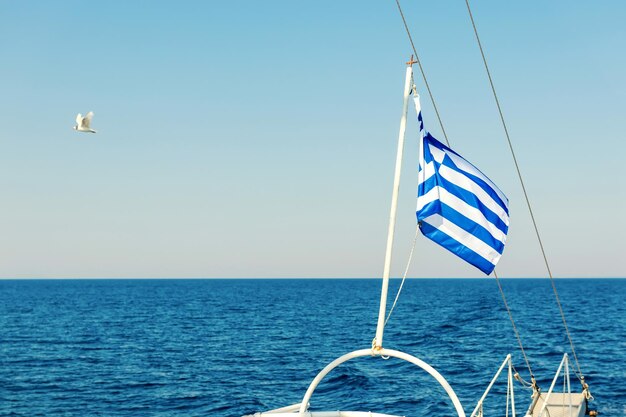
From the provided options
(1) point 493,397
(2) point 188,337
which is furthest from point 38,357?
(1) point 493,397

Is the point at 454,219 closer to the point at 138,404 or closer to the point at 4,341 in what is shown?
the point at 138,404

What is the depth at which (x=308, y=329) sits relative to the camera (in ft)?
245

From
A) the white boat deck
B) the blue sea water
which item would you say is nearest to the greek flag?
the white boat deck

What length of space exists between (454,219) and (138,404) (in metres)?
27.1

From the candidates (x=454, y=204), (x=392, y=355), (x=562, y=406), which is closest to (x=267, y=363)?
(x=562, y=406)

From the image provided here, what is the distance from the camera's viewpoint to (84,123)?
17.4 meters

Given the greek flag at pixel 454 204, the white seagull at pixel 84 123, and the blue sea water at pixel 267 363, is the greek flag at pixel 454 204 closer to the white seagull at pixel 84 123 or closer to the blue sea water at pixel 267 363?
the white seagull at pixel 84 123

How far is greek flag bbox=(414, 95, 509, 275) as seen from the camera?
12.7 metres

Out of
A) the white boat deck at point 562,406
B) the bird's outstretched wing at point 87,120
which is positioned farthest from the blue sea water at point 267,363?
the bird's outstretched wing at point 87,120

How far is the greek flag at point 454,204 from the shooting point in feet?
41.6

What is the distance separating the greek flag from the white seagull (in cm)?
876

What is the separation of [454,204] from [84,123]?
9.82m

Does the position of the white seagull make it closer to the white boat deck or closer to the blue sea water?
the white boat deck

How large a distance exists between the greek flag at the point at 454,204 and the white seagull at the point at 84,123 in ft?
Result: 28.7
